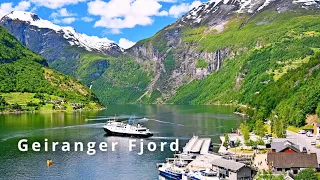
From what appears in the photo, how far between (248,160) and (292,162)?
43.2 ft

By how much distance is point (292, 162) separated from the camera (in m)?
72.8

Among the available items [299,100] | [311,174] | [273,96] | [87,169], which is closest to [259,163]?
[311,174]

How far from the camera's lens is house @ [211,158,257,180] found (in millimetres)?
69875

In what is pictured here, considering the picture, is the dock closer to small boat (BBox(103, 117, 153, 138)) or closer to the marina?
the marina

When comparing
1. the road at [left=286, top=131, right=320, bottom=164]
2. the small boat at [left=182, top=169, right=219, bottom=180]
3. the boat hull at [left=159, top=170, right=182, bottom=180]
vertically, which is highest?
the road at [left=286, top=131, right=320, bottom=164]

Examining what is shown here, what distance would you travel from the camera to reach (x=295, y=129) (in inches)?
4751

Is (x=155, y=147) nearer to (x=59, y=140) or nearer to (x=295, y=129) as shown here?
(x=59, y=140)

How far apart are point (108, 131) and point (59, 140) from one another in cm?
2294

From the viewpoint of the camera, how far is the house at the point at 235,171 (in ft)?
229

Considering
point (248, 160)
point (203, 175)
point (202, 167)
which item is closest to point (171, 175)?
point (202, 167)

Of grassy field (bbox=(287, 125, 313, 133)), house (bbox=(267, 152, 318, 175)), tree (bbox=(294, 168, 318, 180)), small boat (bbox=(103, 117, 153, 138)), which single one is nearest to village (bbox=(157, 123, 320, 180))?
house (bbox=(267, 152, 318, 175))

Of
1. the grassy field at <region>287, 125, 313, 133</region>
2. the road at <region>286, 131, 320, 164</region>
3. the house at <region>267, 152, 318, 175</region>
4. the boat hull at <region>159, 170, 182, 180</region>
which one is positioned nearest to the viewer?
the house at <region>267, 152, 318, 175</region>

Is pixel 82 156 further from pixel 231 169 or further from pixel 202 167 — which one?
pixel 231 169

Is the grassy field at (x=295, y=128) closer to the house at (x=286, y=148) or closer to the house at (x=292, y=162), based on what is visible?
the house at (x=286, y=148)
